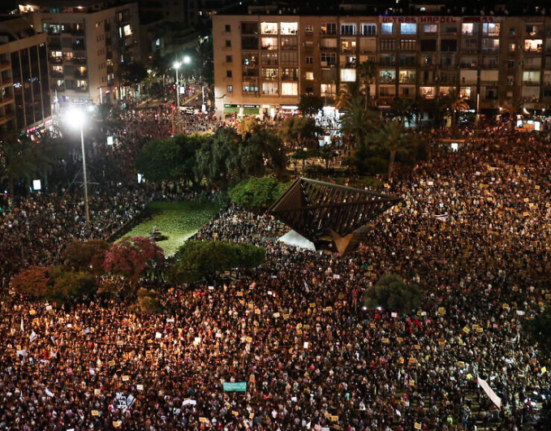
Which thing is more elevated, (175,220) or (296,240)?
(296,240)

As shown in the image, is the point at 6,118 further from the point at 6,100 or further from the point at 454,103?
the point at 454,103

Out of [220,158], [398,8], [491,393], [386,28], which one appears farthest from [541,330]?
[398,8]

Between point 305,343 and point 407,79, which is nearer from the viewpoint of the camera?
point 305,343

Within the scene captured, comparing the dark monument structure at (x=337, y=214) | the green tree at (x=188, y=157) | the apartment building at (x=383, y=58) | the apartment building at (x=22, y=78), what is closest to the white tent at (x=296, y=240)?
the dark monument structure at (x=337, y=214)

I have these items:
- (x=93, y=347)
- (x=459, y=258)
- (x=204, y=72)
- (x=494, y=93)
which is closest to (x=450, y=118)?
(x=494, y=93)

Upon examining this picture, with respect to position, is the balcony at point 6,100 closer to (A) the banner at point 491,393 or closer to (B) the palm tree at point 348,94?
(B) the palm tree at point 348,94

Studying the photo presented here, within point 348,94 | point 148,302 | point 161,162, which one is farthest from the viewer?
point 348,94

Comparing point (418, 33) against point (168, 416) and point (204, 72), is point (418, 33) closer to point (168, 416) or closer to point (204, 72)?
point (204, 72)
